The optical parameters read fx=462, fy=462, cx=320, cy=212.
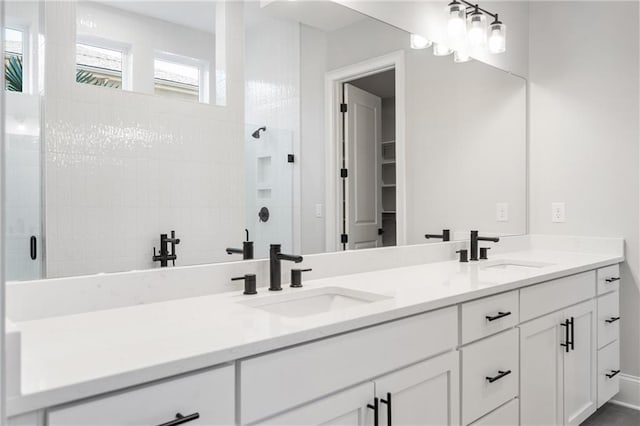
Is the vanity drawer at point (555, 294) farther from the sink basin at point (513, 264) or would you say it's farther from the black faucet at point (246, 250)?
the black faucet at point (246, 250)

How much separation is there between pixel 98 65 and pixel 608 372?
2.72 meters

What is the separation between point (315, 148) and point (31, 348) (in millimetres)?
1195

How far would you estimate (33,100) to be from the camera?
1.15 metres

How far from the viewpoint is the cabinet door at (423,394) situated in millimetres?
1241

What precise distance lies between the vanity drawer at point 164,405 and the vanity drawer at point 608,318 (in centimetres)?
215

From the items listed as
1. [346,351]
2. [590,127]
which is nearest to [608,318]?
[590,127]

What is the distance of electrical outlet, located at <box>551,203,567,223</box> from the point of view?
9.41ft

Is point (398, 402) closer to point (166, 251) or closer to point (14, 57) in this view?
point (166, 251)

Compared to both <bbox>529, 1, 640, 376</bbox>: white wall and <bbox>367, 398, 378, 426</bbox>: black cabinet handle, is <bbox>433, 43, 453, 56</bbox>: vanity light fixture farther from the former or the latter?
<bbox>367, 398, 378, 426</bbox>: black cabinet handle

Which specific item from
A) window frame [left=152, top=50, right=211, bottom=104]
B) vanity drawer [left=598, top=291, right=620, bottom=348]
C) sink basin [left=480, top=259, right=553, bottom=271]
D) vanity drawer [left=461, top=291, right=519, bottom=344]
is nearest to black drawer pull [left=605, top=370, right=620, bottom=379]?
vanity drawer [left=598, top=291, right=620, bottom=348]

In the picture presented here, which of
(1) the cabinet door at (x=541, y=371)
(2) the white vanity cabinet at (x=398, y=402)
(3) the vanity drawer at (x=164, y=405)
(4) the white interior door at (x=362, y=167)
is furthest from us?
(4) the white interior door at (x=362, y=167)

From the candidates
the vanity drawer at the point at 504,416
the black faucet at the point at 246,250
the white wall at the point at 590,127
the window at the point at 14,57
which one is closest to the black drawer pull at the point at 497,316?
the vanity drawer at the point at 504,416

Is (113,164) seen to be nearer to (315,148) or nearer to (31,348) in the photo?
(31,348)

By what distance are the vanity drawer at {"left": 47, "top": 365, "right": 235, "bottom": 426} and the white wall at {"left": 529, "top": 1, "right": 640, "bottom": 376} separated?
256 cm
